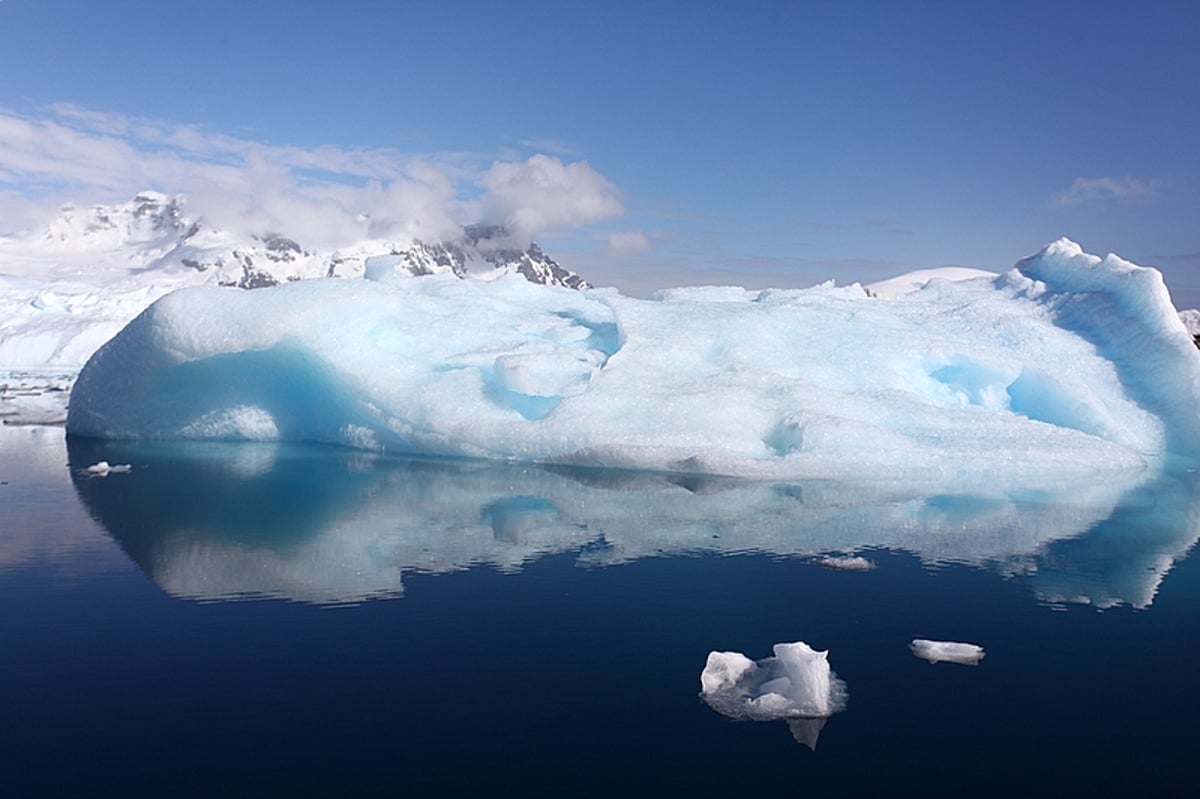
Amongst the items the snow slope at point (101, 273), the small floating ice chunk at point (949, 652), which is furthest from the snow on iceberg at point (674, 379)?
the snow slope at point (101, 273)

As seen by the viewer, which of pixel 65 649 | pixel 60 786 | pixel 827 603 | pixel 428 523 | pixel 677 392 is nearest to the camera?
pixel 60 786

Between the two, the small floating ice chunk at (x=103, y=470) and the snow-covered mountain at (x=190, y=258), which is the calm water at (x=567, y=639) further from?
the snow-covered mountain at (x=190, y=258)

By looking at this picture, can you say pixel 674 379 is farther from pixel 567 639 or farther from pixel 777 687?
pixel 777 687

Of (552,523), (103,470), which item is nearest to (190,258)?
(103,470)

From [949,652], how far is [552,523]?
Answer: 4448 millimetres

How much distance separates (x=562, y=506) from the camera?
33.7ft

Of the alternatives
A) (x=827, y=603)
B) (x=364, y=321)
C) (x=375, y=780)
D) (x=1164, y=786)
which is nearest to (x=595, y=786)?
(x=375, y=780)

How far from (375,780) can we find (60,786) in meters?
1.36

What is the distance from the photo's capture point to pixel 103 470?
12.4 m

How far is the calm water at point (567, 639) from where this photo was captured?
14.5 feet

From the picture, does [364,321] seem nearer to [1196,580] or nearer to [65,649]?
[65,649]

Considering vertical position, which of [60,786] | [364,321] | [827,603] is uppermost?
[364,321]

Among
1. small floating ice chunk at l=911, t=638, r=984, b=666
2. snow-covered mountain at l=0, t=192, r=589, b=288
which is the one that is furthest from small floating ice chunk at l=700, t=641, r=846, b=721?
snow-covered mountain at l=0, t=192, r=589, b=288

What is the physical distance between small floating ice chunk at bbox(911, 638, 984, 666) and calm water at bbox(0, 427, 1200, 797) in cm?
9
